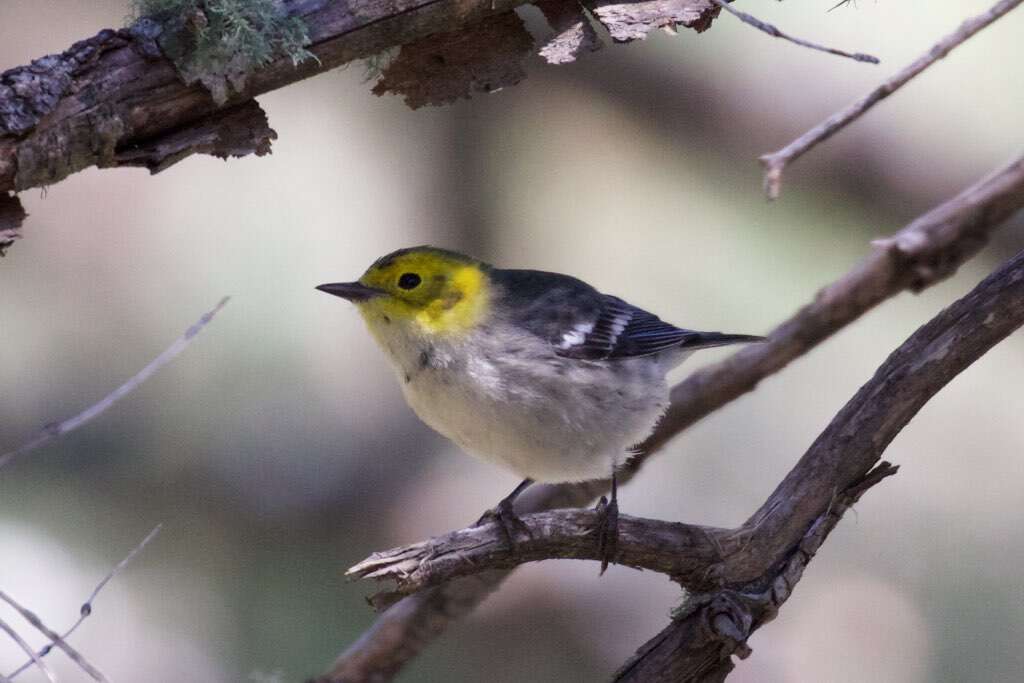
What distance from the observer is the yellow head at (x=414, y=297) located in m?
3.48

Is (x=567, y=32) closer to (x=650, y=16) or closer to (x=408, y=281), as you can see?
(x=650, y=16)

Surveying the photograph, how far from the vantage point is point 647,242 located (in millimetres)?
5840

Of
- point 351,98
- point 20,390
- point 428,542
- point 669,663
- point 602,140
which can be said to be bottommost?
point 669,663

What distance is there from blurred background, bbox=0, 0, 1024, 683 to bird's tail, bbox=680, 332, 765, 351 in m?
1.49

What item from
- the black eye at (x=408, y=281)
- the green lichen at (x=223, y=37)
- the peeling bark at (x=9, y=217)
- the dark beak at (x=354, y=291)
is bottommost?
the peeling bark at (x=9, y=217)

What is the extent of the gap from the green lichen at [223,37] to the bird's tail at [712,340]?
1671 mm

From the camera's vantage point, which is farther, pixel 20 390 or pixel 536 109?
pixel 536 109

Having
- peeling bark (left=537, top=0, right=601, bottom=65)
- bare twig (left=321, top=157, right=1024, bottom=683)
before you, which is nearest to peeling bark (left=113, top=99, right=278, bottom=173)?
peeling bark (left=537, top=0, right=601, bottom=65)

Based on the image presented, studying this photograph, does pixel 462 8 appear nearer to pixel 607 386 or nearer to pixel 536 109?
pixel 607 386

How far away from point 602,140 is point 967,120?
176 cm

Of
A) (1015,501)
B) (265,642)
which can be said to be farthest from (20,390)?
(1015,501)

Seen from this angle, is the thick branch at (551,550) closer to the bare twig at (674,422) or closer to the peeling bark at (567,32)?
the bare twig at (674,422)

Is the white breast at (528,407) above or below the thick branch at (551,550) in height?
above

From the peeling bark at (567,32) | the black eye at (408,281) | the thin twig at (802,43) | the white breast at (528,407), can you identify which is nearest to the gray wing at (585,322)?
the white breast at (528,407)
